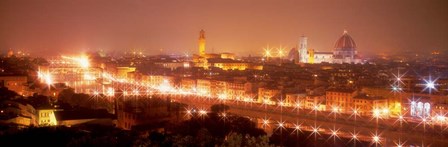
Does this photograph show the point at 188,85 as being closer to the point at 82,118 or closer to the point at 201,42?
the point at 82,118

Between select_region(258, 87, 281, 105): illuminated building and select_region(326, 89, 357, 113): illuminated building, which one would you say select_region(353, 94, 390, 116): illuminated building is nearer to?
select_region(326, 89, 357, 113): illuminated building

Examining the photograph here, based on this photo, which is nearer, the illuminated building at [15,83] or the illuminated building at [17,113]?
the illuminated building at [17,113]

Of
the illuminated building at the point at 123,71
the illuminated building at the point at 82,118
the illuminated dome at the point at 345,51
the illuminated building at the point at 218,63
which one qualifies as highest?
the illuminated dome at the point at 345,51

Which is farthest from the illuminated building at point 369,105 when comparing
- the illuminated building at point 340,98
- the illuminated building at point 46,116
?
the illuminated building at point 46,116

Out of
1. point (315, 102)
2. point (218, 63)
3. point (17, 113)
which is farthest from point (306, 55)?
point (17, 113)

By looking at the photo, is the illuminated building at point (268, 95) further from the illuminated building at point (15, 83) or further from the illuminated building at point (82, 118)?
the illuminated building at point (82, 118)

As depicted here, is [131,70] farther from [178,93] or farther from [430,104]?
[430,104]

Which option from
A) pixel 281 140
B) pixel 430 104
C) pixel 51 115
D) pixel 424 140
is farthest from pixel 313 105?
pixel 51 115
